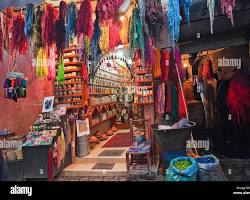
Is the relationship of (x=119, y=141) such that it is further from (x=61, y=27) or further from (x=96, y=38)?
(x=61, y=27)

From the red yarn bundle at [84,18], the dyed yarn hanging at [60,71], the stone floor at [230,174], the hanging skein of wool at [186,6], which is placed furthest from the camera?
the dyed yarn hanging at [60,71]

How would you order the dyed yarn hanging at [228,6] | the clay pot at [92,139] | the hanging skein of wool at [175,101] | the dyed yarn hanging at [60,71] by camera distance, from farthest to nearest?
the clay pot at [92,139]
the dyed yarn hanging at [60,71]
the hanging skein of wool at [175,101]
the dyed yarn hanging at [228,6]

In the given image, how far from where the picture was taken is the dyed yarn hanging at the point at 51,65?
15.5 ft

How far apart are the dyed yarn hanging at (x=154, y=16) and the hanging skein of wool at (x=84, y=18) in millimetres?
915

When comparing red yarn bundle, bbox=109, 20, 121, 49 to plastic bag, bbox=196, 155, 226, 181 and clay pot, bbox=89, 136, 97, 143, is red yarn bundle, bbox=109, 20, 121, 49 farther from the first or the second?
clay pot, bbox=89, 136, 97, 143

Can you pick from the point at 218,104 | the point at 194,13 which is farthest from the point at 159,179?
the point at 194,13

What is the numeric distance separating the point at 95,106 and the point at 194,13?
363 centimetres

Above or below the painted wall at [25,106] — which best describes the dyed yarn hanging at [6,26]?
above

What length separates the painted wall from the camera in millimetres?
5234

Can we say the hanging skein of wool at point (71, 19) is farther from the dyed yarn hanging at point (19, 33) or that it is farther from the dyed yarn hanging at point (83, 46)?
the dyed yarn hanging at point (19, 33)

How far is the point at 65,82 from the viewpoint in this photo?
572cm

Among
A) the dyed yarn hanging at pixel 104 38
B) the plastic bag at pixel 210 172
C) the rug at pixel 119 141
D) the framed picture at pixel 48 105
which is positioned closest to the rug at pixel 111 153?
the rug at pixel 119 141

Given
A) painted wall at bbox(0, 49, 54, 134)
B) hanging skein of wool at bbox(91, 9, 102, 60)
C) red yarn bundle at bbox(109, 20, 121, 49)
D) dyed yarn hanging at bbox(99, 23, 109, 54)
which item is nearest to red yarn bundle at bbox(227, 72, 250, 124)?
red yarn bundle at bbox(109, 20, 121, 49)

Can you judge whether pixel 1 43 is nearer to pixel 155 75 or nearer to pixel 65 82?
pixel 65 82
